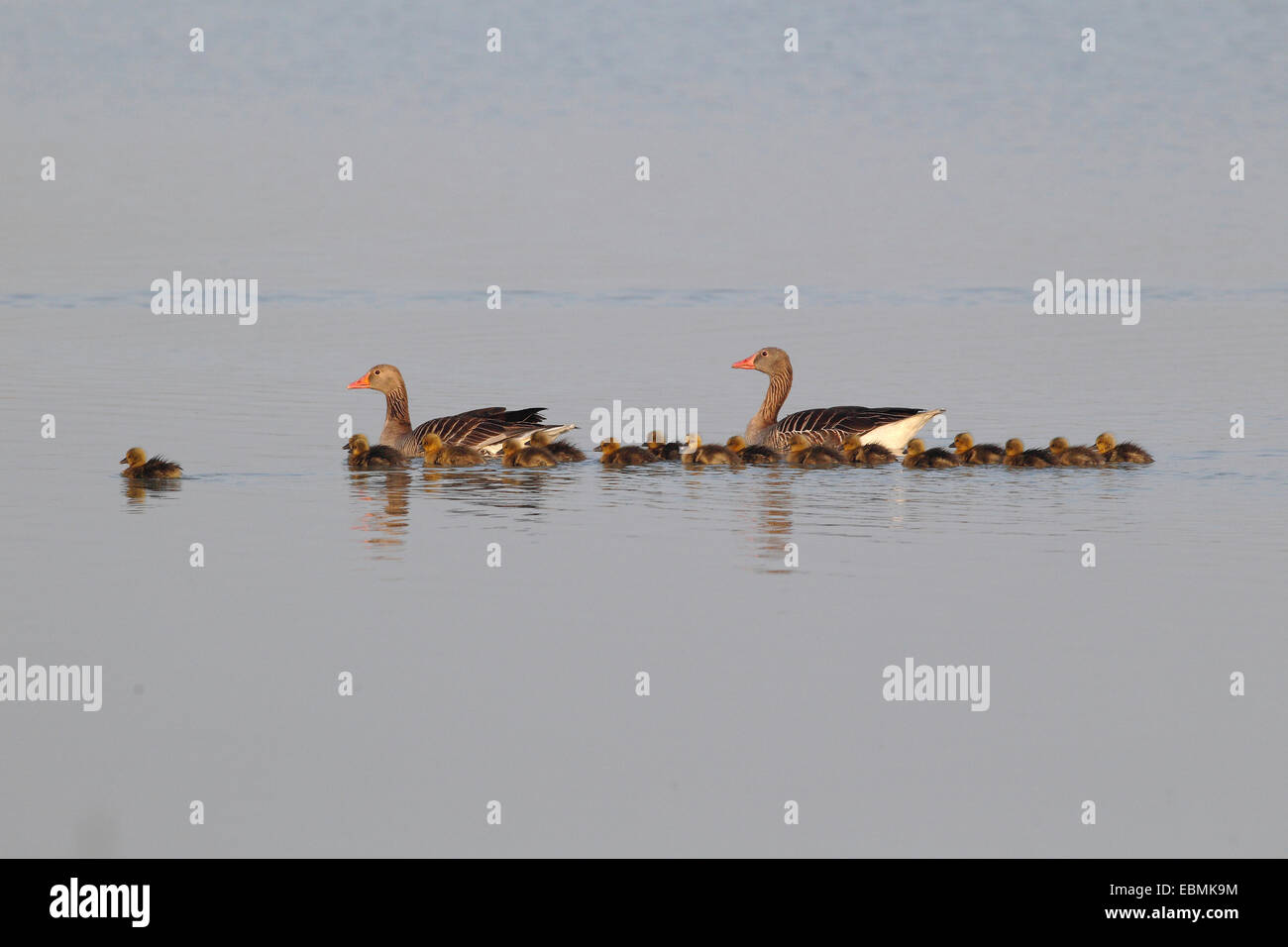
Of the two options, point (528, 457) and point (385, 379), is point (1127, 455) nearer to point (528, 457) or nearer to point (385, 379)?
point (528, 457)

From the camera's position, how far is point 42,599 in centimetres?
1162

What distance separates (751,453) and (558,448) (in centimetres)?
193

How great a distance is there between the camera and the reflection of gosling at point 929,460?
59.2 feet

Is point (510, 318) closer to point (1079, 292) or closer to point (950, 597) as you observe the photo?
point (1079, 292)

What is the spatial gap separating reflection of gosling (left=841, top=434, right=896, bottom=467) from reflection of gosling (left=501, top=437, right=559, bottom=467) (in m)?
2.94

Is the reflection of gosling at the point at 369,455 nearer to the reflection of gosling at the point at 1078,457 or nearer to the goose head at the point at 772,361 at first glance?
the goose head at the point at 772,361

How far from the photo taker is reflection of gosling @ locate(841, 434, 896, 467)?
60.8ft

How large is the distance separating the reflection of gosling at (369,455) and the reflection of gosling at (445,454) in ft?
0.94

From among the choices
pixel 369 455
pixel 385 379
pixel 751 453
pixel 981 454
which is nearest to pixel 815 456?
pixel 751 453

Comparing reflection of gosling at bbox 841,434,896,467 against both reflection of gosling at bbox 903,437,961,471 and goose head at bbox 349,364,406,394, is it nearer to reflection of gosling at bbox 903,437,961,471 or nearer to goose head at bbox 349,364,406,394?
reflection of gosling at bbox 903,437,961,471

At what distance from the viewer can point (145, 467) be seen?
16812 mm

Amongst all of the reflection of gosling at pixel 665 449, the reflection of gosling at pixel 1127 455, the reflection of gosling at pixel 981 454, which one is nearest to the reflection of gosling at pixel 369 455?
the reflection of gosling at pixel 665 449

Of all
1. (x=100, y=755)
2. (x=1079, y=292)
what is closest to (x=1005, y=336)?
(x=1079, y=292)

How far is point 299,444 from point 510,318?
12043 millimetres
